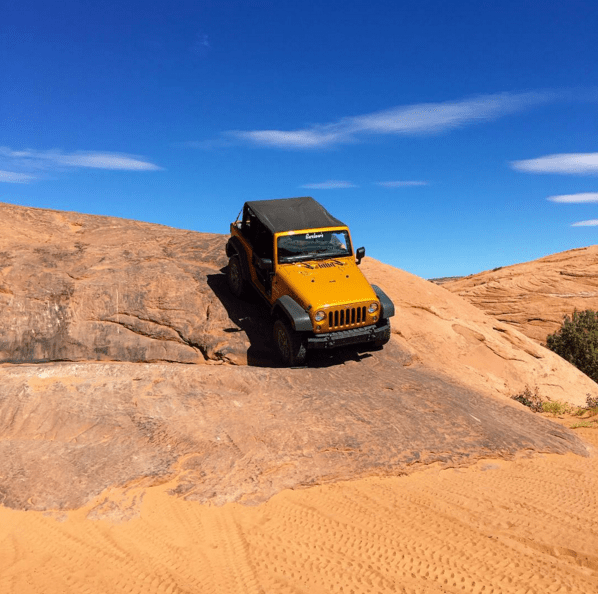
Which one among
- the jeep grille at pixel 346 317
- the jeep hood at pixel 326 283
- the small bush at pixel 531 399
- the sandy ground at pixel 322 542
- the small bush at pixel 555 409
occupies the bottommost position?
the sandy ground at pixel 322 542

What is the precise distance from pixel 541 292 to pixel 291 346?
2007 centimetres

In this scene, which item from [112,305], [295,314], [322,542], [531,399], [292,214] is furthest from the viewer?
[531,399]

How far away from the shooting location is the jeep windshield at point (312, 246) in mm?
10562

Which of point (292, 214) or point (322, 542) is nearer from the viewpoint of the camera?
point (322, 542)

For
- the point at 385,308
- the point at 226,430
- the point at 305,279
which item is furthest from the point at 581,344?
the point at 226,430

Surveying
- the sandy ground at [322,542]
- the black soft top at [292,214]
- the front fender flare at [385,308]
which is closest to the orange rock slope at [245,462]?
the sandy ground at [322,542]

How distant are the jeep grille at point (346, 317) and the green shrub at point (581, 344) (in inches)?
436

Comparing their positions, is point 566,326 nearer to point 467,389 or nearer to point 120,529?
point 467,389

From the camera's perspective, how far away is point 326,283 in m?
10.0

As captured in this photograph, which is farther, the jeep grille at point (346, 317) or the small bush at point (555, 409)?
the small bush at point (555, 409)

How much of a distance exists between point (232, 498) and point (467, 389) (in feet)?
17.7

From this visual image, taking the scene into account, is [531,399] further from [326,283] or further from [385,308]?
[326,283]

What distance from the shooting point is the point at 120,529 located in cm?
597

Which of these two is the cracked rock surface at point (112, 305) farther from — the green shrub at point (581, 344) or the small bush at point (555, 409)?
the green shrub at point (581, 344)
